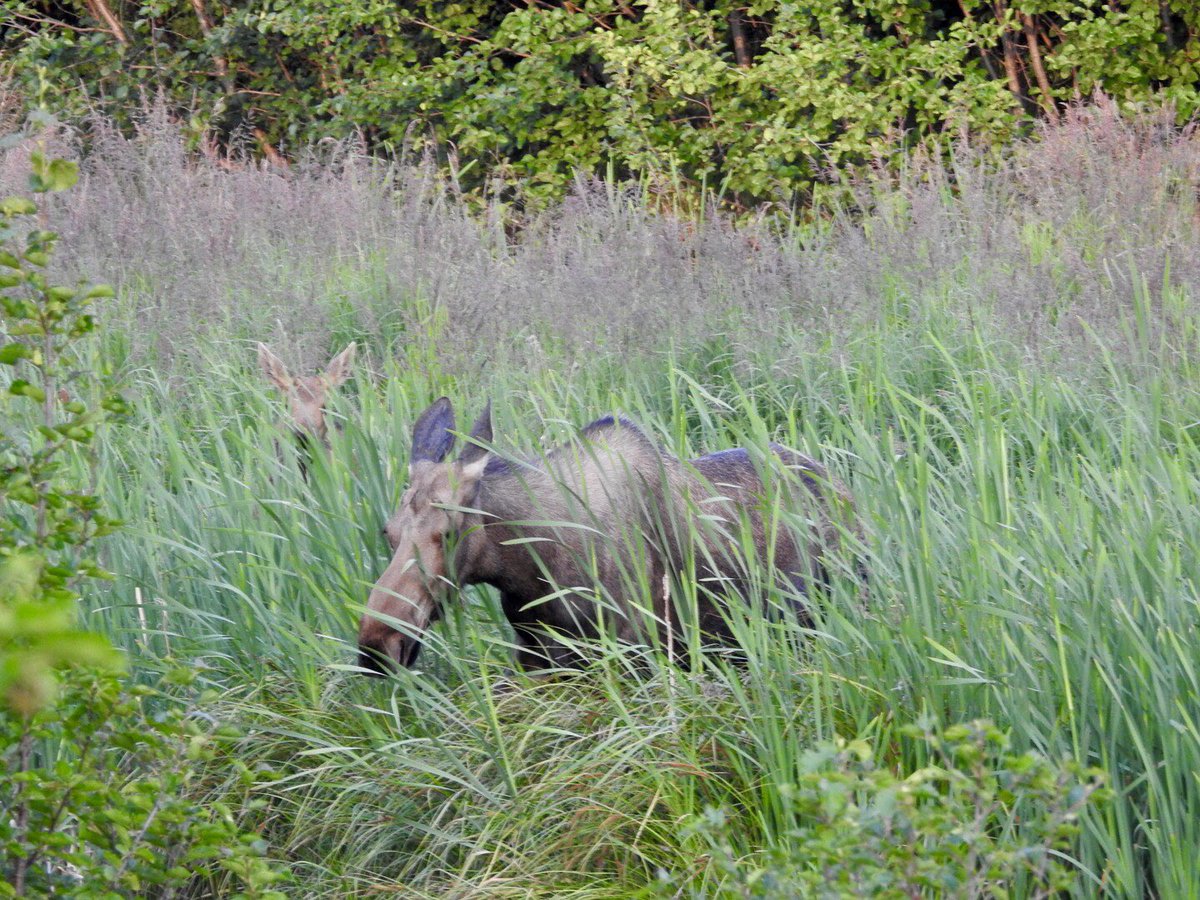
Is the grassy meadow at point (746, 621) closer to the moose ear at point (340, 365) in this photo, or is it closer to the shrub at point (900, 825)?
the shrub at point (900, 825)

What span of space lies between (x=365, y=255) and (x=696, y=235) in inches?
80.4

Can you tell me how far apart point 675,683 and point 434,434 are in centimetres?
88

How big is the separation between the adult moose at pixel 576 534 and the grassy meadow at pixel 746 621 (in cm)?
11

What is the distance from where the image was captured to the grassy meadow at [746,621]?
9.22 feet

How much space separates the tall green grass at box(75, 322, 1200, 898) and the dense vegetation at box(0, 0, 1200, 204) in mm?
5163

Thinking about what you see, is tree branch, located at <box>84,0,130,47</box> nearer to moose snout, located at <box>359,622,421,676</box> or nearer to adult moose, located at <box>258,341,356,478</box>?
adult moose, located at <box>258,341,356,478</box>

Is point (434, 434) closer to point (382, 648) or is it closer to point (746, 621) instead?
point (382, 648)

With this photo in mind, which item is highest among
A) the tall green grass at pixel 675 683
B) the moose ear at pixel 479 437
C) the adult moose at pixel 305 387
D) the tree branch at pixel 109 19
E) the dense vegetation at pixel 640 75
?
the tree branch at pixel 109 19

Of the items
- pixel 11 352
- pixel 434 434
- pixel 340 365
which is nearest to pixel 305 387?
pixel 340 365

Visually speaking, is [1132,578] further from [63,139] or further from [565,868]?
[63,139]

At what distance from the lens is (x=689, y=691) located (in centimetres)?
324

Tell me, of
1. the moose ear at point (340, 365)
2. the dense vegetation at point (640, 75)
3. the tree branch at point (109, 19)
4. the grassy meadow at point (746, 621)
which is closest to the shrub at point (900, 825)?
the grassy meadow at point (746, 621)

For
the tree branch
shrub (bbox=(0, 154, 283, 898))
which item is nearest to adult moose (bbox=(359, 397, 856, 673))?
shrub (bbox=(0, 154, 283, 898))

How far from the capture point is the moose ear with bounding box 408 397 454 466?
363 centimetres
